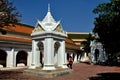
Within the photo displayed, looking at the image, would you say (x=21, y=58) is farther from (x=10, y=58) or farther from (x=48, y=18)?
(x=48, y=18)

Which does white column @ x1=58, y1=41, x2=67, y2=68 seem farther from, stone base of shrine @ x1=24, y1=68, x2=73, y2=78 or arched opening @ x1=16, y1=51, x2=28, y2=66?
arched opening @ x1=16, y1=51, x2=28, y2=66

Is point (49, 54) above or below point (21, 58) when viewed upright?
above

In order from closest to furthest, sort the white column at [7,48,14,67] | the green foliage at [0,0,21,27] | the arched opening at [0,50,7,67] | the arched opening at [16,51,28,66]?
1. the green foliage at [0,0,21,27]
2. the white column at [7,48,14,67]
3. the arched opening at [0,50,7,67]
4. the arched opening at [16,51,28,66]

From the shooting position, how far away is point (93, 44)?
4494 cm

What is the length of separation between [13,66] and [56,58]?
9.99 meters

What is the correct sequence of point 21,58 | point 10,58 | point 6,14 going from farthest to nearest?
1. point 21,58
2. point 10,58
3. point 6,14

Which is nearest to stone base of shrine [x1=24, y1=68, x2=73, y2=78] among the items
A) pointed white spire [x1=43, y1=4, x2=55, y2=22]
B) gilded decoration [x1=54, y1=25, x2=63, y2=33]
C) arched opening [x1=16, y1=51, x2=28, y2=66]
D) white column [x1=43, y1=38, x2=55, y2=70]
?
white column [x1=43, y1=38, x2=55, y2=70]

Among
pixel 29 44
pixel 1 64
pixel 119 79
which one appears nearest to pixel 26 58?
pixel 29 44

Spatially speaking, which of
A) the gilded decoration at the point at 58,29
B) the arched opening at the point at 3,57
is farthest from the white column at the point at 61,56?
the arched opening at the point at 3,57

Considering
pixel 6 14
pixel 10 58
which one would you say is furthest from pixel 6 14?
pixel 10 58

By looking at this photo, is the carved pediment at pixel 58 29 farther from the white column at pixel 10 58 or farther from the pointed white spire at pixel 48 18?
the white column at pixel 10 58

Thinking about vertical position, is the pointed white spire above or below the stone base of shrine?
above

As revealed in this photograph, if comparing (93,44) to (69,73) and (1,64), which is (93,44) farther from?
(69,73)

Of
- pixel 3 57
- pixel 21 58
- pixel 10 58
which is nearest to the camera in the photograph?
pixel 10 58
